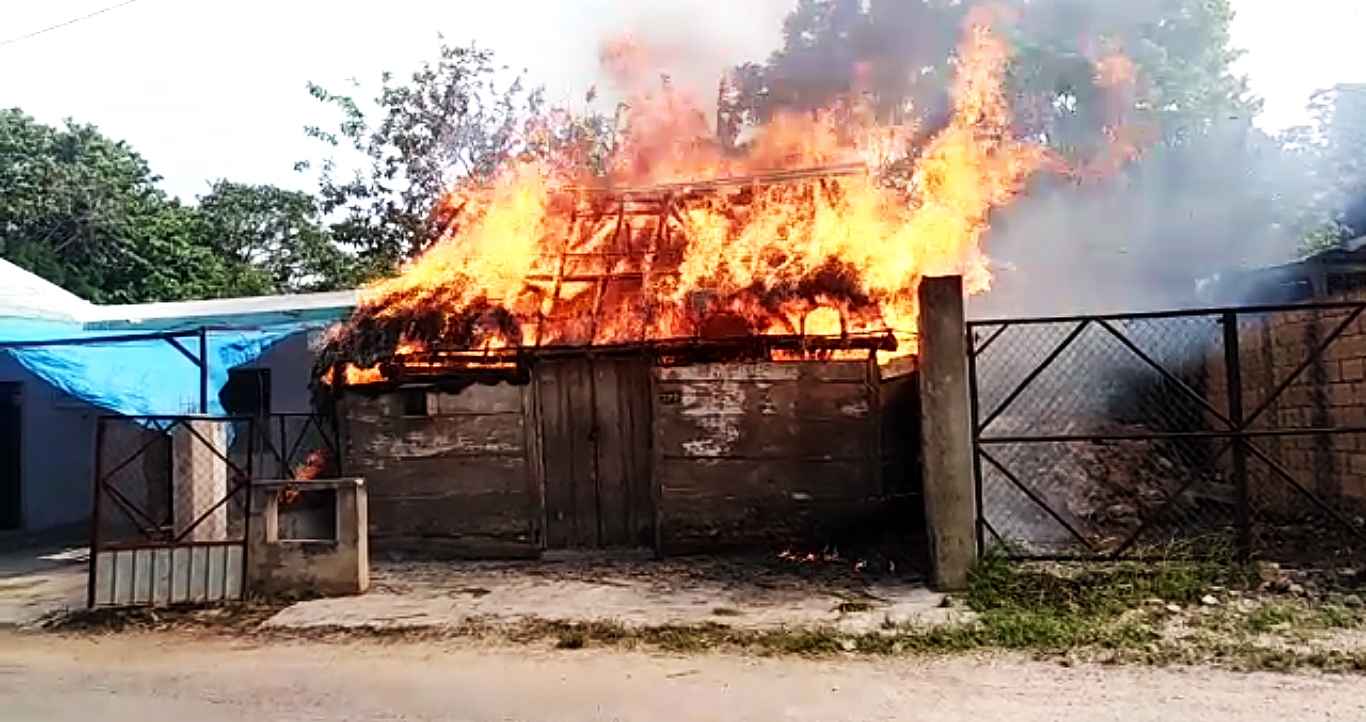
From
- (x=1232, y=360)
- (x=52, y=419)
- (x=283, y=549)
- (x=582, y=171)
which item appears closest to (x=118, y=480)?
(x=52, y=419)

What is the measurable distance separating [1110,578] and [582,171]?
1106 cm

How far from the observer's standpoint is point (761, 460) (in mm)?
10922

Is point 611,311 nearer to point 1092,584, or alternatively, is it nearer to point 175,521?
point 175,521

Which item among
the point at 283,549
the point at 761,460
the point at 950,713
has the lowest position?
the point at 950,713

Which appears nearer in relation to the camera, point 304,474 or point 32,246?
point 304,474

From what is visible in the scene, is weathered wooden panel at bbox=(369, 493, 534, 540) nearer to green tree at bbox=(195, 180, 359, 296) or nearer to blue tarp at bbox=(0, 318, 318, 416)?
blue tarp at bbox=(0, 318, 318, 416)

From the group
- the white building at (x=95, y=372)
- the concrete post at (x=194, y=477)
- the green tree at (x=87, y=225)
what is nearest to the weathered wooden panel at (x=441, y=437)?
the concrete post at (x=194, y=477)

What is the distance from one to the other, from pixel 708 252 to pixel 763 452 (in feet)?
9.40

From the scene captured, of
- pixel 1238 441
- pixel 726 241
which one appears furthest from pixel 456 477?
pixel 1238 441

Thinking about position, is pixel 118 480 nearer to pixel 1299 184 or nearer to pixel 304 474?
pixel 304 474

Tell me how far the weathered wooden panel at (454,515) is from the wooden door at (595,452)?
34cm

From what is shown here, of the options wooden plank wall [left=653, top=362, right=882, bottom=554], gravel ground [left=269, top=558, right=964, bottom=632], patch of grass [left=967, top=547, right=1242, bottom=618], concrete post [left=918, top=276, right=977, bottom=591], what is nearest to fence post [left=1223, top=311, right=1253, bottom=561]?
patch of grass [left=967, top=547, right=1242, bottom=618]

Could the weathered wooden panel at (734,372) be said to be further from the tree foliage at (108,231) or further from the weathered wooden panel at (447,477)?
the tree foliage at (108,231)

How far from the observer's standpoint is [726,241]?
500 inches
